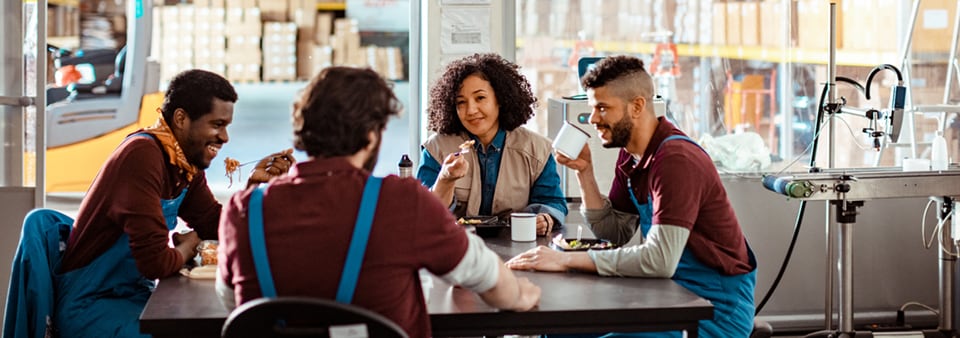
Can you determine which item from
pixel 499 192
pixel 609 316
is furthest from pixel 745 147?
pixel 609 316

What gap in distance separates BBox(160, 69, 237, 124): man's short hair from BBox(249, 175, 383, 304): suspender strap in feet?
3.03

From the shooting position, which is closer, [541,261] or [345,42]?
[541,261]

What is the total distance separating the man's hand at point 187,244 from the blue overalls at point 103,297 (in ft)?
0.40

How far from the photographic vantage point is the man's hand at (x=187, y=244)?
2721 mm

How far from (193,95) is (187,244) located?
38 cm

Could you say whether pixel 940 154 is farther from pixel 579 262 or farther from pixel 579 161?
pixel 579 262

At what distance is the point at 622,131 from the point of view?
2.78 meters

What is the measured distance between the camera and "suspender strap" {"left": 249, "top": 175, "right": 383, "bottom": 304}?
186 centimetres

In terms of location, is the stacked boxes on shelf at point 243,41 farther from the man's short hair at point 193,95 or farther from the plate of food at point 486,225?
the man's short hair at point 193,95

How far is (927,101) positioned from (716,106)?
0.94 meters

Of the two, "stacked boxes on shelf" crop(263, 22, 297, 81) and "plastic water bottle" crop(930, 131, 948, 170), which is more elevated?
"stacked boxes on shelf" crop(263, 22, 297, 81)

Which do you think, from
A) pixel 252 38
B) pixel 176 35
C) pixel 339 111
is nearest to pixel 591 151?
pixel 339 111

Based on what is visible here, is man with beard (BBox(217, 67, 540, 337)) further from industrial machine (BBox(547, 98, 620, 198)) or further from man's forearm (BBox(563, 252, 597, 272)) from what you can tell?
industrial machine (BBox(547, 98, 620, 198))

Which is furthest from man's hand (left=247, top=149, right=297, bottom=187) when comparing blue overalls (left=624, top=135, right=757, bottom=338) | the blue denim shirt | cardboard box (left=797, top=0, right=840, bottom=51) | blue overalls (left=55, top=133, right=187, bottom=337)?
cardboard box (left=797, top=0, right=840, bottom=51)
